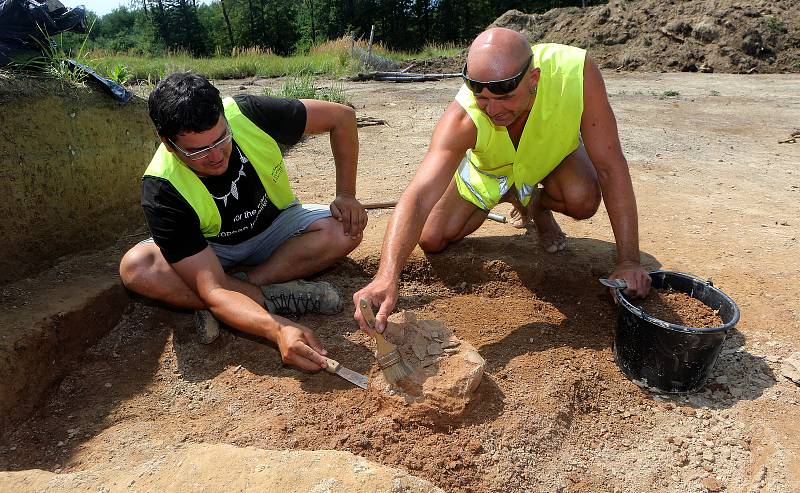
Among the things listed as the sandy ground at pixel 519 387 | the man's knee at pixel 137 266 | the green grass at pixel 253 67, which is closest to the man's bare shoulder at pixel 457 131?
the sandy ground at pixel 519 387

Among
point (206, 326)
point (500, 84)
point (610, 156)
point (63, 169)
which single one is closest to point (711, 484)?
point (610, 156)

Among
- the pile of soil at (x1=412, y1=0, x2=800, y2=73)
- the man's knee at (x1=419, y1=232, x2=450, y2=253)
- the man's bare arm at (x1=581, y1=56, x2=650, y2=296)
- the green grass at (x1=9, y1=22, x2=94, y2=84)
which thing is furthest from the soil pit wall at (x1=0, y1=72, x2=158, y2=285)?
the pile of soil at (x1=412, y1=0, x2=800, y2=73)

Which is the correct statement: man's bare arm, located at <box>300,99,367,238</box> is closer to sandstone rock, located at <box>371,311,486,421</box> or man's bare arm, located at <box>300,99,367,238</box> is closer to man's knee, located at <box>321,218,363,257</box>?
man's knee, located at <box>321,218,363,257</box>

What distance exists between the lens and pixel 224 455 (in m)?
1.74

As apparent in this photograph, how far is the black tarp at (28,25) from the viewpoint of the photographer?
2.96 m

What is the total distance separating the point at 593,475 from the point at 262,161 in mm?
1808

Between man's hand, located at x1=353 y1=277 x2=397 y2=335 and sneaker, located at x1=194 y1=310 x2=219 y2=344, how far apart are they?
35.0 inches

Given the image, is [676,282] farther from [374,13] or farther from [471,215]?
[374,13]

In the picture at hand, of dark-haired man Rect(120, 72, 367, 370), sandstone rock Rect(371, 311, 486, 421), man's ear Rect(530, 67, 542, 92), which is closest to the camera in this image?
sandstone rock Rect(371, 311, 486, 421)

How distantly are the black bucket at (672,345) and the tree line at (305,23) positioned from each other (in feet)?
89.5

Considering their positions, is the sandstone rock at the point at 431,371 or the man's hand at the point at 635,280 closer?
the sandstone rock at the point at 431,371

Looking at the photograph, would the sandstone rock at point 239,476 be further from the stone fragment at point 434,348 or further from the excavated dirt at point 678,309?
the excavated dirt at point 678,309

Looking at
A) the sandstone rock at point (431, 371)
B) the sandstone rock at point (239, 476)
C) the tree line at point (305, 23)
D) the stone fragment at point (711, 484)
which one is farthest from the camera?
the tree line at point (305, 23)

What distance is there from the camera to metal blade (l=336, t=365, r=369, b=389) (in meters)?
2.21
